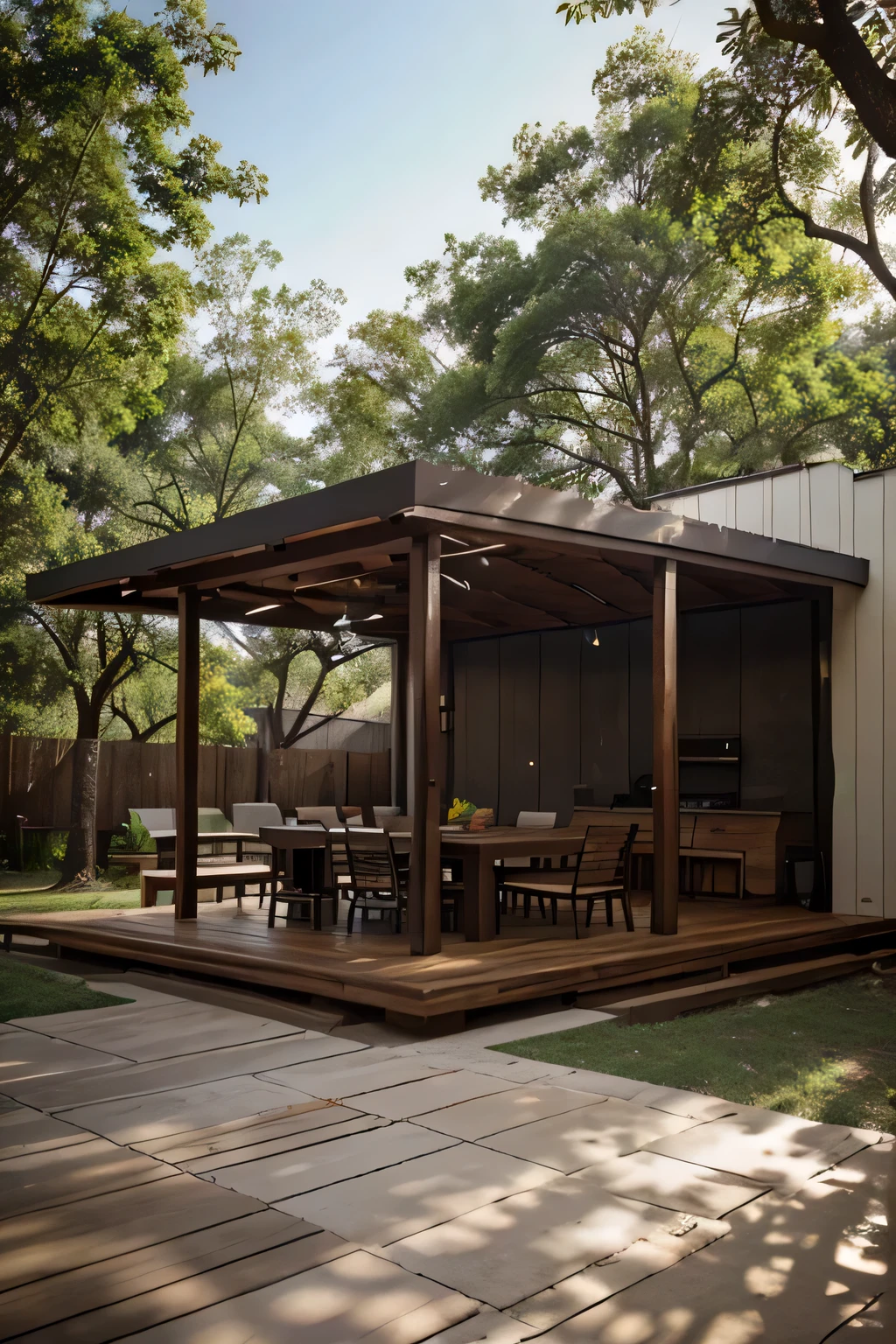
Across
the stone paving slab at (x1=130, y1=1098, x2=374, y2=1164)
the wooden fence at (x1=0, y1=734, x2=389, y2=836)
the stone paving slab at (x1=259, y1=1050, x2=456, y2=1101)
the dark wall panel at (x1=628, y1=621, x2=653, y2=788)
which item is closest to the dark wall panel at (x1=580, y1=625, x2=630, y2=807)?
the dark wall panel at (x1=628, y1=621, x2=653, y2=788)

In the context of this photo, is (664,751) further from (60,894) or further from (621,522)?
(60,894)

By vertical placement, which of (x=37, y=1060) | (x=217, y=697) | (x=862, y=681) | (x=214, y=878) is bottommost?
(x=37, y=1060)

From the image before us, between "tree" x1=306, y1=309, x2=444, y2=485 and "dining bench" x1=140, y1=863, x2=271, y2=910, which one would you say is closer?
"dining bench" x1=140, y1=863, x2=271, y2=910

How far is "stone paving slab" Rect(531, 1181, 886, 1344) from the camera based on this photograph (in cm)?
256

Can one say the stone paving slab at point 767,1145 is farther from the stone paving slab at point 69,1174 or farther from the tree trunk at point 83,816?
the tree trunk at point 83,816

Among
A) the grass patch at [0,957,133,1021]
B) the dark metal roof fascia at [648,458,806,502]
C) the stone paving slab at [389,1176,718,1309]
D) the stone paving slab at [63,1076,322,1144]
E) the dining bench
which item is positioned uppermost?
the dark metal roof fascia at [648,458,806,502]

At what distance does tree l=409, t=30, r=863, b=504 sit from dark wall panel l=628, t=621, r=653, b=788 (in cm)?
964

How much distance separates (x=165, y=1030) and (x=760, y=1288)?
12.4 feet

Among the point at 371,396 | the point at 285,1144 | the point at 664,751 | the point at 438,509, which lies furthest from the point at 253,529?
the point at 371,396

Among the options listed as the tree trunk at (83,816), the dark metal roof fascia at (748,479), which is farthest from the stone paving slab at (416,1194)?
the tree trunk at (83,816)

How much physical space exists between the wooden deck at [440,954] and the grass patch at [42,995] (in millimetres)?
491

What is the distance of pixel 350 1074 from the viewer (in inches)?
193

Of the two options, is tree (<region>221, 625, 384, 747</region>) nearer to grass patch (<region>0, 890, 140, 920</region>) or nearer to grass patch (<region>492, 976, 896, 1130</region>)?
grass patch (<region>0, 890, 140, 920</region>)

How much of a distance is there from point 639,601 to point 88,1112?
7508 mm
